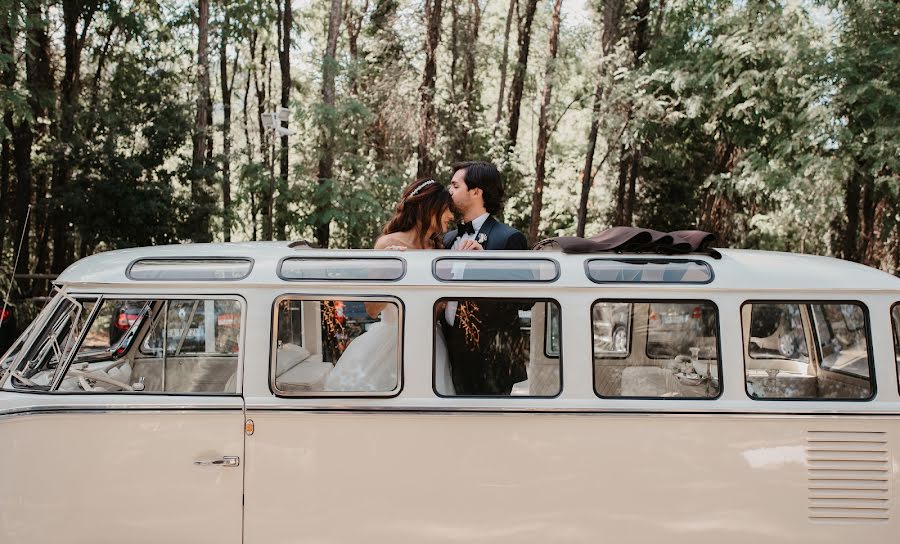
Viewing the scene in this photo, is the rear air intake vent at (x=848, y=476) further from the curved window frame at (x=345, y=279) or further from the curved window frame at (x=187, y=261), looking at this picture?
the curved window frame at (x=187, y=261)

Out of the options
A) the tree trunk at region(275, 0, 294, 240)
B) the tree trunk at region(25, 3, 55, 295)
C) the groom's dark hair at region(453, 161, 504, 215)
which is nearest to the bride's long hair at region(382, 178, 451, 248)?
the groom's dark hair at region(453, 161, 504, 215)

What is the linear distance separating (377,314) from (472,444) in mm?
950

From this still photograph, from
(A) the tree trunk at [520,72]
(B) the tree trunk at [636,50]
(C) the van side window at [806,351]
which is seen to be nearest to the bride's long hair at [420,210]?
(C) the van side window at [806,351]

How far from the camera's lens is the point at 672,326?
4871mm

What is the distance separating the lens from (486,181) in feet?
18.4

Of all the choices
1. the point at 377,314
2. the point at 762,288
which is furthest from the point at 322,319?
the point at 762,288

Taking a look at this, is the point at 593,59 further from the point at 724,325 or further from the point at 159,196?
the point at 724,325

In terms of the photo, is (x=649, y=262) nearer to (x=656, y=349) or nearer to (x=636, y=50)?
(x=656, y=349)

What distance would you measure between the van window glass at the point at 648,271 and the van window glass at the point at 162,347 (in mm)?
2105

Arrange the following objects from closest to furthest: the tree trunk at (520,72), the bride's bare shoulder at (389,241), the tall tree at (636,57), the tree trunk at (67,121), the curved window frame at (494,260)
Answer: the curved window frame at (494,260) → the bride's bare shoulder at (389,241) → the tree trunk at (67,121) → the tall tree at (636,57) → the tree trunk at (520,72)

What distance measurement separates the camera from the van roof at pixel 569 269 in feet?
15.1

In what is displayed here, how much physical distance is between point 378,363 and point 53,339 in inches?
72.9

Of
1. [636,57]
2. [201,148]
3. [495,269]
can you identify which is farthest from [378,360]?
[636,57]

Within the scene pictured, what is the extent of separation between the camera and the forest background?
1630 cm
